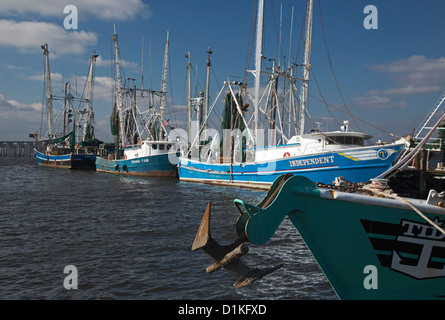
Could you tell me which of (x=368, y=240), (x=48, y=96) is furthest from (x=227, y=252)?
(x=48, y=96)

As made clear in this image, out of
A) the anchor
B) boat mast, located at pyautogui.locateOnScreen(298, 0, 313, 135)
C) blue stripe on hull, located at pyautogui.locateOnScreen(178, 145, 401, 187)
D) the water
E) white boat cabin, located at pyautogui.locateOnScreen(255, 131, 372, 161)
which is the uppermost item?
boat mast, located at pyautogui.locateOnScreen(298, 0, 313, 135)

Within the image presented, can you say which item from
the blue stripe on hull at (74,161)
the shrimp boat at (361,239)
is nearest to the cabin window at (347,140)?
the shrimp boat at (361,239)

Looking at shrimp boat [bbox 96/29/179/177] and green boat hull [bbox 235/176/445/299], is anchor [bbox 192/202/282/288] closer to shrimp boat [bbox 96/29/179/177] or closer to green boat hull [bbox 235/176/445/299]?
green boat hull [bbox 235/176/445/299]

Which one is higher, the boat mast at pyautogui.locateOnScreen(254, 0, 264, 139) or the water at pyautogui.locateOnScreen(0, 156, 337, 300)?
the boat mast at pyautogui.locateOnScreen(254, 0, 264, 139)

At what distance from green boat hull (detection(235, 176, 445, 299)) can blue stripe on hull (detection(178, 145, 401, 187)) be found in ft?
49.9

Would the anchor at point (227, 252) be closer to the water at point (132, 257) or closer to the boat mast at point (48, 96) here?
the water at point (132, 257)

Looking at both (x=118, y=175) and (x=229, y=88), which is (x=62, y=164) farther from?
(x=229, y=88)

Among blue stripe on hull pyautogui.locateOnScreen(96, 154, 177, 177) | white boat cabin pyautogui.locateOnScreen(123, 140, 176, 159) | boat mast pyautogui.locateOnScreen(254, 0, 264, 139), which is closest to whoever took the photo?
boat mast pyautogui.locateOnScreen(254, 0, 264, 139)

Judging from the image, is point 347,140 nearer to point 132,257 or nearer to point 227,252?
point 132,257

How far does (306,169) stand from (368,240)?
57.0 ft

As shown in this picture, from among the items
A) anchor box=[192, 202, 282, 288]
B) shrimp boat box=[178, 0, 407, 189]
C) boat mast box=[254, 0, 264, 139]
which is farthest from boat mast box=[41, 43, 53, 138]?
anchor box=[192, 202, 282, 288]

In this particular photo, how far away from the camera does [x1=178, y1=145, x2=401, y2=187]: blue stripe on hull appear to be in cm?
2052

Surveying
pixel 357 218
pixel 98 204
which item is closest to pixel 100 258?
pixel 357 218

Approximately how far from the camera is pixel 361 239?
604 centimetres
